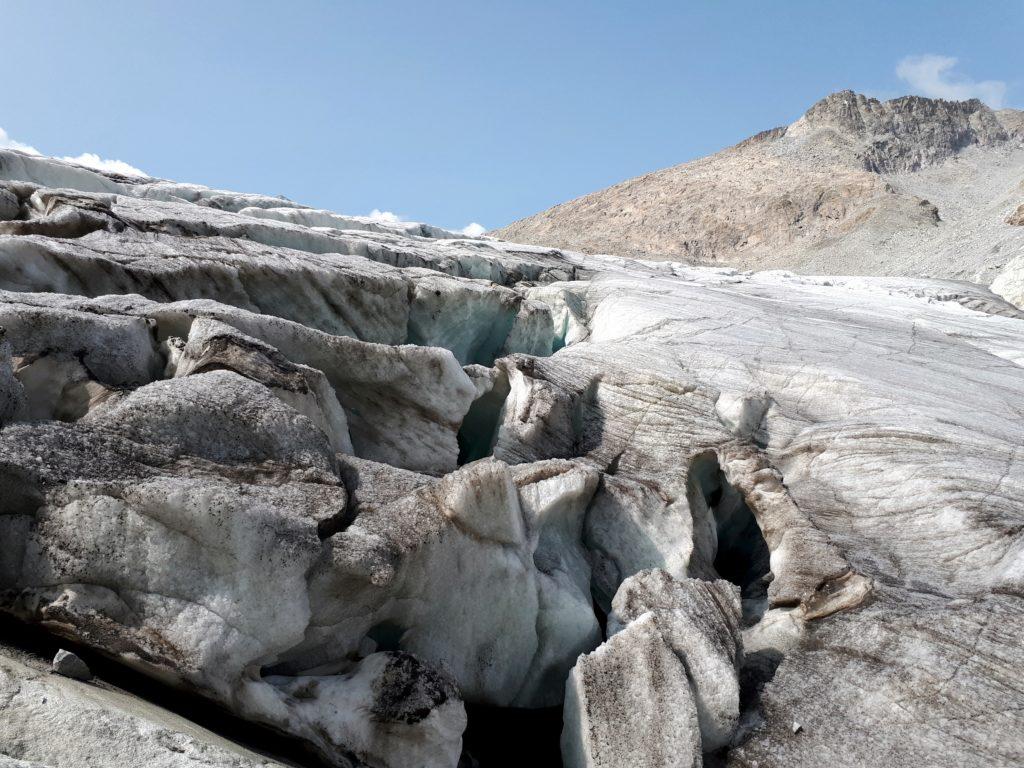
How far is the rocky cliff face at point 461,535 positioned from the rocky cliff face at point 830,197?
142ft

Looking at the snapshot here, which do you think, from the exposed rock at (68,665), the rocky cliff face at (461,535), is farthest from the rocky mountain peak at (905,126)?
the exposed rock at (68,665)

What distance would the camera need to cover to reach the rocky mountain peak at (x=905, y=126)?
281ft

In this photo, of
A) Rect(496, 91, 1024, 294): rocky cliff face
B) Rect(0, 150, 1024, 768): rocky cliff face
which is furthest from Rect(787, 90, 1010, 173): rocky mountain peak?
Rect(0, 150, 1024, 768): rocky cliff face

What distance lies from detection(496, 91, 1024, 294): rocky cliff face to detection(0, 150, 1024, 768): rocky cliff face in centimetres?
4316

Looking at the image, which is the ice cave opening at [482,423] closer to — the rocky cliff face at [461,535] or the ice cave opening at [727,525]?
the rocky cliff face at [461,535]

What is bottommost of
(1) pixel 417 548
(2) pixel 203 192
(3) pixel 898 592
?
(3) pixel 898 592

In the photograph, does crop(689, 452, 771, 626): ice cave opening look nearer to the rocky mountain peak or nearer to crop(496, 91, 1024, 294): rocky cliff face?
crop(496, 91, 1024, 294): rocky cliff face

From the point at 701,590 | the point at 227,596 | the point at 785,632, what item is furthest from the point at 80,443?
the point at 785,632

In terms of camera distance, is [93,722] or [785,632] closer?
[93,722]

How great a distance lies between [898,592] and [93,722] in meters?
6.48

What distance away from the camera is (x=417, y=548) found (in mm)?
5312

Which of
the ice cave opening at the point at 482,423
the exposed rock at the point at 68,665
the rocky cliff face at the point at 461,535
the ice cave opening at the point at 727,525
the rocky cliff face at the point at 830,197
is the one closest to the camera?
the exposed rock at the point at 68,665

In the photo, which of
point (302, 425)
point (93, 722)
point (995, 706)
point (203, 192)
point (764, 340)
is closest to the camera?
point (93, 722)

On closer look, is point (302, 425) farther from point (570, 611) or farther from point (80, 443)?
point (570, 611)
